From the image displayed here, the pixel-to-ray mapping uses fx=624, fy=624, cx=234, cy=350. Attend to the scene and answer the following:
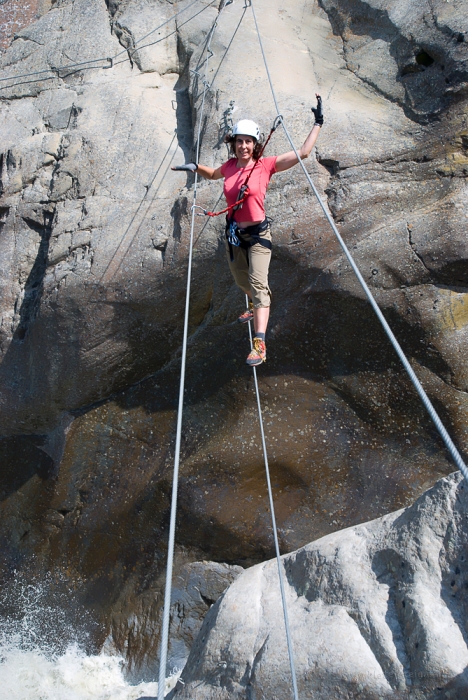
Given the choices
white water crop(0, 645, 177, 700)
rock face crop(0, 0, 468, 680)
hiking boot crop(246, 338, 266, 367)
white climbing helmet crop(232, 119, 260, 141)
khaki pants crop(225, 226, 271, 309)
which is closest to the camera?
hiking boot crop(246, 338, 266, 367)

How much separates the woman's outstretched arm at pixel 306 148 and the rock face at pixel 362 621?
2.20 metres

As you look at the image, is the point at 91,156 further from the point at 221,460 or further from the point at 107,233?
the point at 221,460

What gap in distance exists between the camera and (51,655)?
565 centimetres

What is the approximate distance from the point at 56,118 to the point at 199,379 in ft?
10.5

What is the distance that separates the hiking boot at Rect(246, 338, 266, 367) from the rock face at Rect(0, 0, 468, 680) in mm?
1521

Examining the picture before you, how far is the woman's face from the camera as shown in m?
4.26

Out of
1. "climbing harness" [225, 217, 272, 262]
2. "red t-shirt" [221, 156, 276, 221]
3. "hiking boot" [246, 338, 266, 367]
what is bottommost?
"hiking boot" [246, 338, 266, 367]

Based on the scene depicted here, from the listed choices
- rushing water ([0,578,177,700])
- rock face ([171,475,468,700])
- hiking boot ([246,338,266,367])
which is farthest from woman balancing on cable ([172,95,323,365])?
rushing water ([0,578,177,700])

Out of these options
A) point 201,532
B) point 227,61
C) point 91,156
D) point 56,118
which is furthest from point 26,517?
point 227,61

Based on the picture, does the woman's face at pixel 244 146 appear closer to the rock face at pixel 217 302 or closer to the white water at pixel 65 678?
the rock face at pixel 217 302

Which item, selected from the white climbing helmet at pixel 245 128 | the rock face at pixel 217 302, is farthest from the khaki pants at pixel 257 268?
the rock face at pixel 217 302

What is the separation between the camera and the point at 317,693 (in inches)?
125

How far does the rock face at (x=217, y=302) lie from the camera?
530 cm

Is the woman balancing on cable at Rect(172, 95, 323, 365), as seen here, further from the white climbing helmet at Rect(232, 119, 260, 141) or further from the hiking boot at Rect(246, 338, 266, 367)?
the hiking boot at Rect(246, 338, 266, 367)
